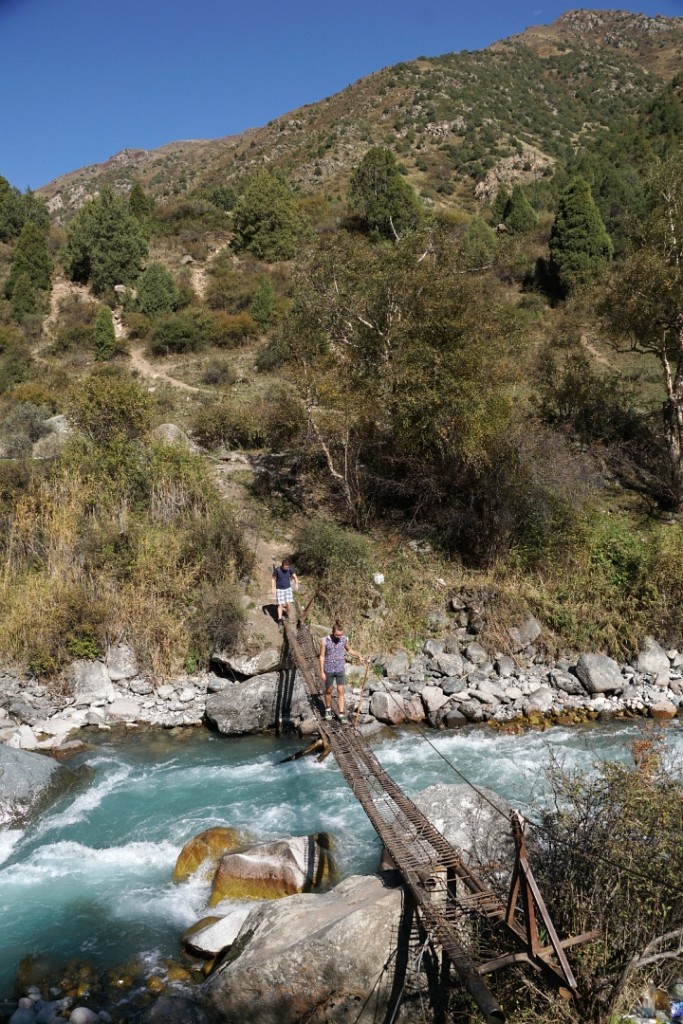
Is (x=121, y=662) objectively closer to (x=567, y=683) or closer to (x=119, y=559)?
(x=119, y=559)

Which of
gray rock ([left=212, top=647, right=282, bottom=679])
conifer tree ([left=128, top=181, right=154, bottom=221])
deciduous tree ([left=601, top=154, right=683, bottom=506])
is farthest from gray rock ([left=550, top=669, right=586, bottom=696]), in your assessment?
conifer tree ([left=128, top=181, right=154, bottom=221])

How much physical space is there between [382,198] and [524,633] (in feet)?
108

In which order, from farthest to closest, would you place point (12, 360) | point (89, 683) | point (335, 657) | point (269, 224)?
point (269, 224) < point (12, 360) < point (89, 683) < point (335, 657)

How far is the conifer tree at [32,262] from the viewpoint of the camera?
3656cm

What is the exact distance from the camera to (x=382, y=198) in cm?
3866

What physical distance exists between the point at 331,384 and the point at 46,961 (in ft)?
36.5

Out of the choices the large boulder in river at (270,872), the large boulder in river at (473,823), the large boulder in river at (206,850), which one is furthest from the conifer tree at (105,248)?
the large boulder in river at (473,823)

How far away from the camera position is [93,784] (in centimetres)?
899

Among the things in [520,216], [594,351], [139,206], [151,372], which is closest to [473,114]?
[520,216]

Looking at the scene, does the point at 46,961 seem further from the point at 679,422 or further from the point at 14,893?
the point at 679,422

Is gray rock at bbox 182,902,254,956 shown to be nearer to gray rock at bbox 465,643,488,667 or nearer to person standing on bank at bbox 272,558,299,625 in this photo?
person standing on bank at bbox 272,558,299,625

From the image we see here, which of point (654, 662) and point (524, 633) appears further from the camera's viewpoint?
point (524, 633)

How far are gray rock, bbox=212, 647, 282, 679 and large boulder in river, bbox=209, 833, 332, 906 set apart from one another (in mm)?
4189

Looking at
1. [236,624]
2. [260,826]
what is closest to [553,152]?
[236,624]
